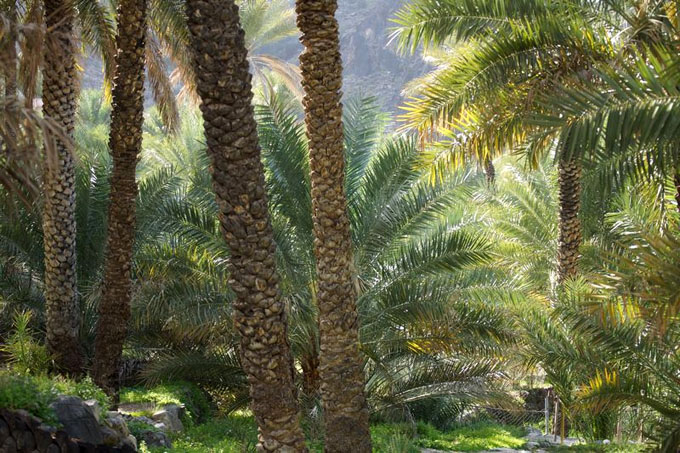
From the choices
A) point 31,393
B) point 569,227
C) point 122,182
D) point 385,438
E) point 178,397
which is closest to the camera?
point 31,393

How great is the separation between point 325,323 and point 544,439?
8202mm

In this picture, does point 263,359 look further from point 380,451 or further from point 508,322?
point 508,322

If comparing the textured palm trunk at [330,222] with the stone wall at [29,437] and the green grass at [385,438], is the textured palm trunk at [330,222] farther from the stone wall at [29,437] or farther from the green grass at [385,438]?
the stone wall at [29,437]

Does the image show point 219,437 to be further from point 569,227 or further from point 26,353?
point 569,227

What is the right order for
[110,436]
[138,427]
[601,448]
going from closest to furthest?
[110,436] < [138,427] < [601,448]

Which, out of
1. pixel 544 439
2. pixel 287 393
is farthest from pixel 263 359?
pixel 544 439

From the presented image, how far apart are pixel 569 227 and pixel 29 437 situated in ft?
33.9

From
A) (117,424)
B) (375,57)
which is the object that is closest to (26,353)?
(117,424)

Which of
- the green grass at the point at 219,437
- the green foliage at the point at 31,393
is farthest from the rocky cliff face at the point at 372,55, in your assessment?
the green foliage at the point at 31,393

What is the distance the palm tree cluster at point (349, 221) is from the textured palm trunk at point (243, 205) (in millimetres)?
18

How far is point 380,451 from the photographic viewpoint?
37.7 ft

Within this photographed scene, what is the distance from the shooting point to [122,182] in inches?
433

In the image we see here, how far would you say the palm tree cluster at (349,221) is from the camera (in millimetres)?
7383

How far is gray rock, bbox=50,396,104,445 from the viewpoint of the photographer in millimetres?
7883
